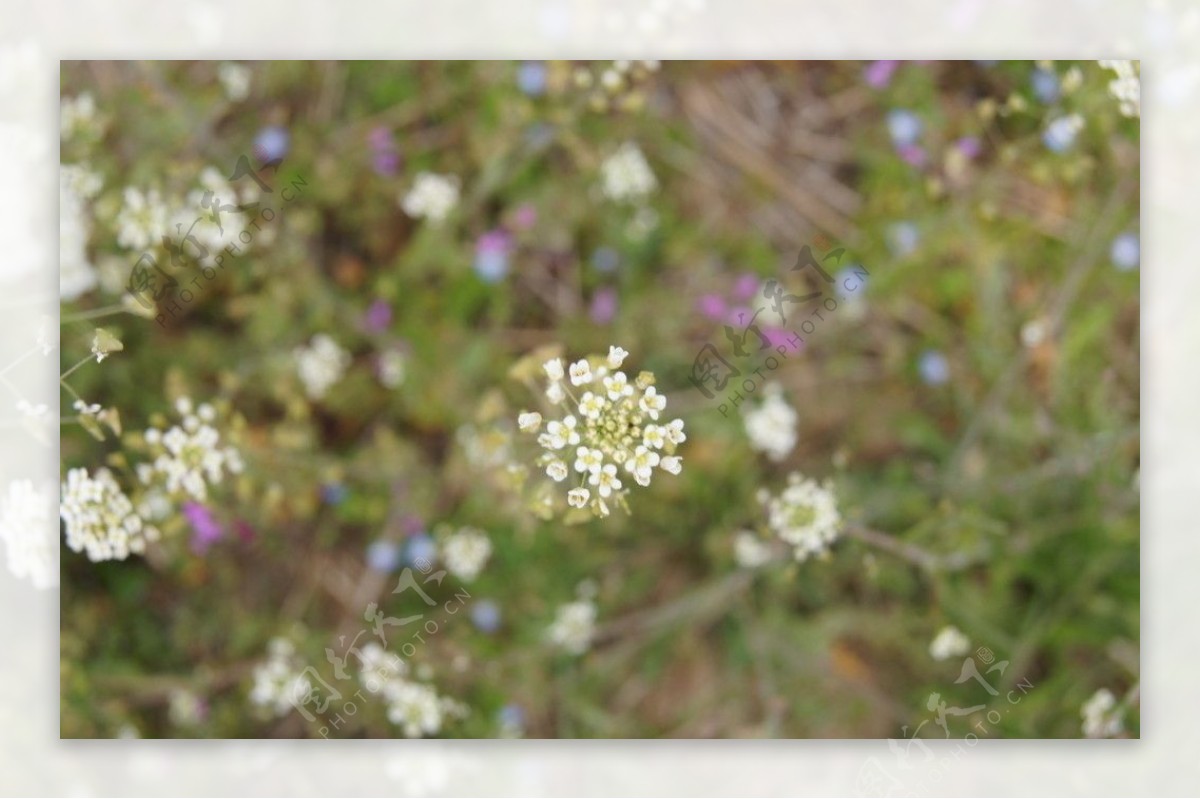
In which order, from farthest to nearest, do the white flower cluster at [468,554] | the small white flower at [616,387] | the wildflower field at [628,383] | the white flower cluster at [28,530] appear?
the white flower cluster at [468,554] < the wildflower field at [628,383] < the white flower cluster at [28,530] < the small white flower at [616,387]

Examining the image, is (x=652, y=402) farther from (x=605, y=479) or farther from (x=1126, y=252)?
(x=1126, y=252)

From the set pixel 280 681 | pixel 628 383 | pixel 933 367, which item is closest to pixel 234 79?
pixel 628 383

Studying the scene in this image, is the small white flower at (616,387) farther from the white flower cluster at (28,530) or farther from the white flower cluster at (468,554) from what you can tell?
the white flower cluster at (28,530)

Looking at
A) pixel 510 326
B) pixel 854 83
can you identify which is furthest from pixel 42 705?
pixel 854 83

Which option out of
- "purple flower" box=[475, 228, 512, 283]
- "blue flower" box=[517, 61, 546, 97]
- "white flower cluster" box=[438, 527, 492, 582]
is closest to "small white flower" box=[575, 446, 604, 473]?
"white flower cluster" box=[438, 527, 492, 582]

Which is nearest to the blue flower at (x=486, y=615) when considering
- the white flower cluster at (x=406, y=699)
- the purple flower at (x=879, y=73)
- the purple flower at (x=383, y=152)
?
the white flower cluster at (x=406, y=699)

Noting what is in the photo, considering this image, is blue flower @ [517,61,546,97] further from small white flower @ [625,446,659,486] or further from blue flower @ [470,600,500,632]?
blue flower @ [470,600,500,632]

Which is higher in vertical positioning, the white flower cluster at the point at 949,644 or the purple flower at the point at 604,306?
the purple flower at the point at 604,306

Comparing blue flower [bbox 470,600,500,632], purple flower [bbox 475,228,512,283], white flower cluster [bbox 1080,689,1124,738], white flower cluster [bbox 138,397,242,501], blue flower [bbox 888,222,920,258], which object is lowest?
white flower cluster [bbox 1080,689,1124,738]
